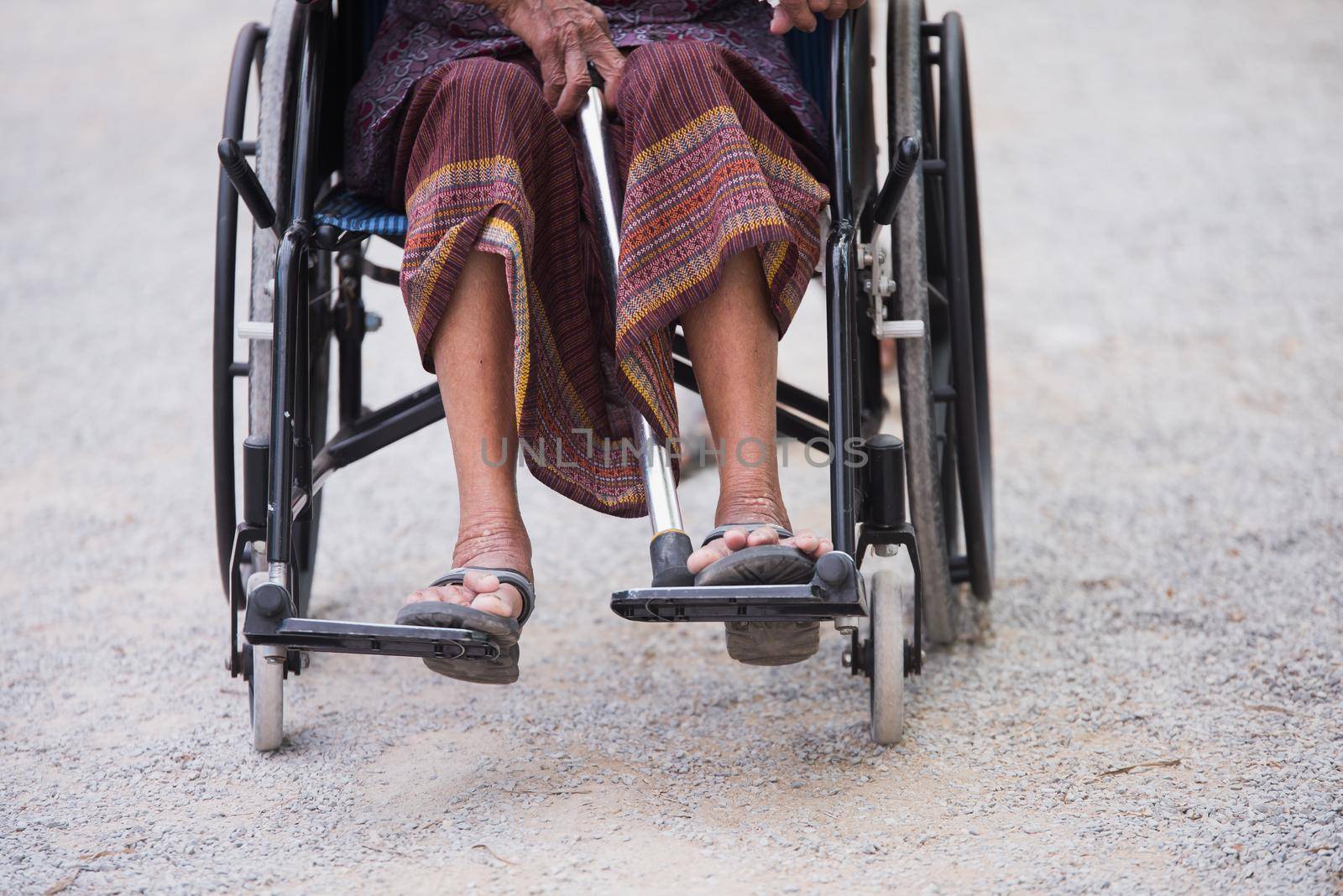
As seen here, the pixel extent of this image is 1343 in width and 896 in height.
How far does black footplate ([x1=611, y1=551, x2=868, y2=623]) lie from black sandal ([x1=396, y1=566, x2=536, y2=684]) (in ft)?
0.55

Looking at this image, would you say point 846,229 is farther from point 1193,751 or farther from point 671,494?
point 1193,751

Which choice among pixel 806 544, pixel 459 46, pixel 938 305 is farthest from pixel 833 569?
pixel 459 46

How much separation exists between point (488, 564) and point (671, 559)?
270 millimetres

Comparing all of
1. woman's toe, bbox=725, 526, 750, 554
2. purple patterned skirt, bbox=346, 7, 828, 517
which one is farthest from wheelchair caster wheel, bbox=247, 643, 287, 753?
woman's toe, bbox=725, 526, 750, 554

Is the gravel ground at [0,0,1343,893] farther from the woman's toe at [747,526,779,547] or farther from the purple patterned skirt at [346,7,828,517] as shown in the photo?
the purple patterned skirt at [346,7,828,517]

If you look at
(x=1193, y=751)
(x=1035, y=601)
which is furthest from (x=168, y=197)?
(x=1193, y=751)

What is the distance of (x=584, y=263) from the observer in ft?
7.18

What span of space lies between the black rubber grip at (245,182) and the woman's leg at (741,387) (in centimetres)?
67

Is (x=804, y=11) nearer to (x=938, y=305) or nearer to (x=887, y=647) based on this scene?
(x=938, y=305)

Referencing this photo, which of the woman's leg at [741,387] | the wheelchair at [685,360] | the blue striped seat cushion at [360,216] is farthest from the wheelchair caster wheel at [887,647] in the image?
the blue striped seat cushion at [360,216]

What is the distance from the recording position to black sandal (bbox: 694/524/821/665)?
1.81 m

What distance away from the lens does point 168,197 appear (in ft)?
20.6

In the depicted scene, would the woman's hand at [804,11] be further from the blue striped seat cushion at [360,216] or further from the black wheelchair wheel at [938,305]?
the blue striped seat cushion at [360,216]

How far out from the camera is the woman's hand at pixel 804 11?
215cm
